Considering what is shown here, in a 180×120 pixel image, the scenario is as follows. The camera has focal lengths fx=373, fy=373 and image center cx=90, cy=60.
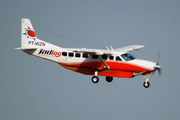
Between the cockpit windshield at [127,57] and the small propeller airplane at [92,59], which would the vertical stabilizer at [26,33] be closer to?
the small propeller airplane at [92,59]

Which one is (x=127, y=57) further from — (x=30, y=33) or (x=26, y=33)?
(x=26, y=33)

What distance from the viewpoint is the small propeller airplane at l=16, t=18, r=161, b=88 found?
37.8 metres

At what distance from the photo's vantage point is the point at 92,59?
38.8m

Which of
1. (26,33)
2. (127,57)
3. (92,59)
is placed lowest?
(92,59)

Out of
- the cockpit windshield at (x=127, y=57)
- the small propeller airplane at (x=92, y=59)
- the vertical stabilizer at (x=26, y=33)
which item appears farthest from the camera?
the vertical stabilizer at (x=26, y=33)

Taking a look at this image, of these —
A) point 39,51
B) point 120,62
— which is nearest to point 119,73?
point 120,62

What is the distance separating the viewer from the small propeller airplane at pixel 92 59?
124 feet

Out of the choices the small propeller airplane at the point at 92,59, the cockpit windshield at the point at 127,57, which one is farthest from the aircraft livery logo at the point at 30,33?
the cockpit windshield at the point at 127,57

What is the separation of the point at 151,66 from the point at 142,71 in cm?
107

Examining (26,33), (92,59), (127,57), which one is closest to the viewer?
(127,57)

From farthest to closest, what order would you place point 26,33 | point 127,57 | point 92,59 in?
1. point 26,33
2. point 92,59
3. point 127,57

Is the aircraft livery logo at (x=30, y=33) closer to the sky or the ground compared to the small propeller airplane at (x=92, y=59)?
closer to the sky

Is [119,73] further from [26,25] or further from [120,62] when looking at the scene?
[26,25]

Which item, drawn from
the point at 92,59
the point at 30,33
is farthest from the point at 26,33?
the point at 92,59
